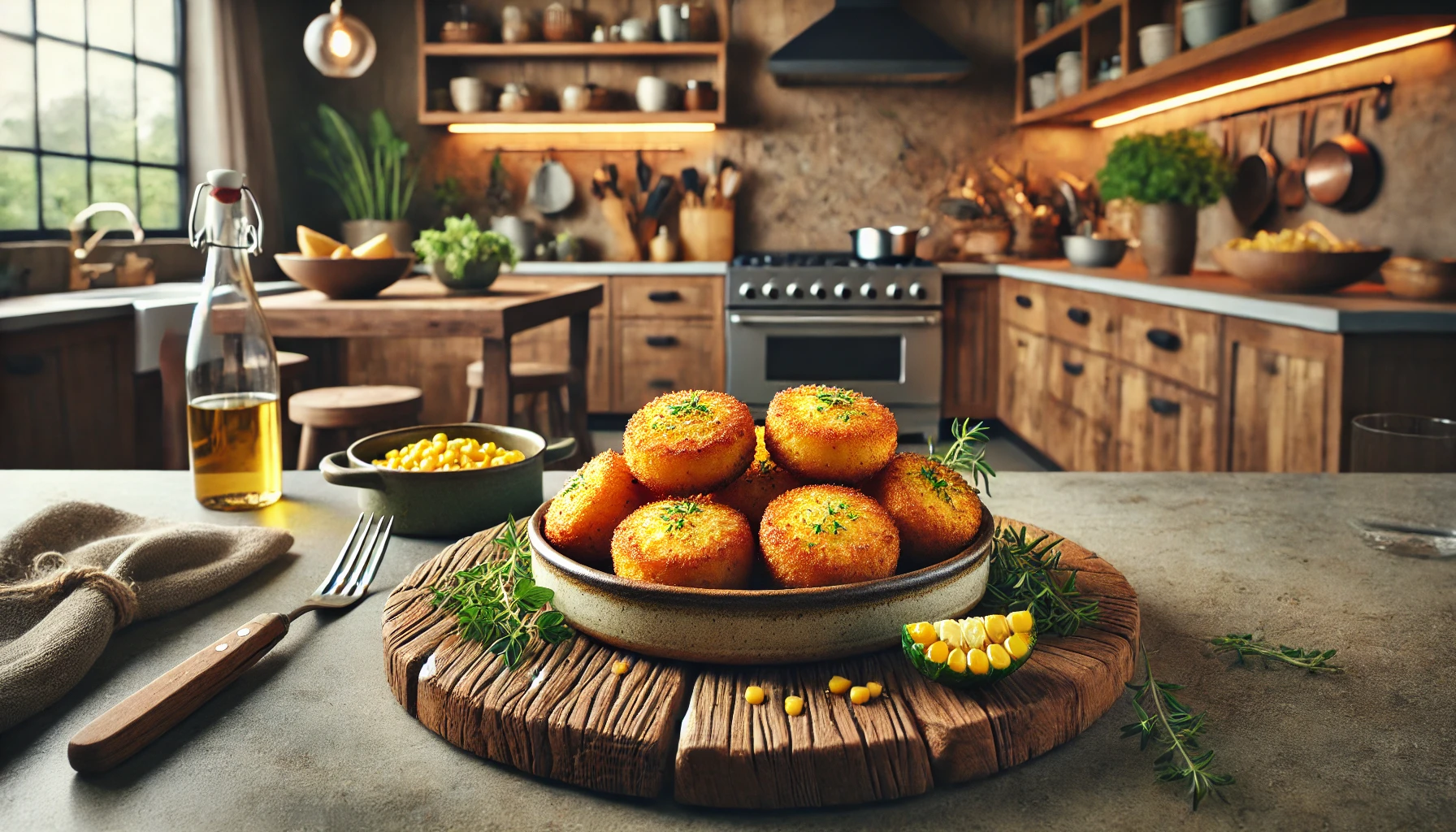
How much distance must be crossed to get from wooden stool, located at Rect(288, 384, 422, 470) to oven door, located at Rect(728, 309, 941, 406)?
195cm

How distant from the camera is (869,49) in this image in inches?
201

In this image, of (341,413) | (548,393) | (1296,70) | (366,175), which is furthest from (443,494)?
(366,175)

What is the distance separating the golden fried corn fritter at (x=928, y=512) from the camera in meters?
0.69

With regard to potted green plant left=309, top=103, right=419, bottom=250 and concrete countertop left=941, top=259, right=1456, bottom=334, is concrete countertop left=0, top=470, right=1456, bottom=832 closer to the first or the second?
concrete countertop left=941, top=259, right=1456, bottom=334

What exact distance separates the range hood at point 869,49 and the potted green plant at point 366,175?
1.99 meters

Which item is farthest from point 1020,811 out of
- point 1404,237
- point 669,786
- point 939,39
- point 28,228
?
point 939,39

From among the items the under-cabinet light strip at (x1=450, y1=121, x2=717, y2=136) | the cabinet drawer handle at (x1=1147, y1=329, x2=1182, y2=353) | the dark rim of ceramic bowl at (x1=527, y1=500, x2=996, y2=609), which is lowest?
→ the dark rim of ceramic bowl at (x1=527, y1=500, x2=996, y2=609)

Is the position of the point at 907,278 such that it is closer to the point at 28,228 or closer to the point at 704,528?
the point at 28,228

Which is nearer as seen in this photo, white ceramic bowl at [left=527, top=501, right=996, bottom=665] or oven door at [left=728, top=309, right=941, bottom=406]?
white ceramic bowl at [left=527, top=501, right=996, bottom=665]

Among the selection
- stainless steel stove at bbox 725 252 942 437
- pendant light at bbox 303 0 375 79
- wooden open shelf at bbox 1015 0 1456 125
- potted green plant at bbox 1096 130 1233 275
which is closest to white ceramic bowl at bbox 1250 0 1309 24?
wooden open shelf at bbox 1015 0 1456 125

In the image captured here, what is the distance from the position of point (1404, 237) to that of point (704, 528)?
Result: 10.9 ft

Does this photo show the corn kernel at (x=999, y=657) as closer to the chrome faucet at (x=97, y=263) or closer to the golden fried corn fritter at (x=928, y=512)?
the golden fried corn fritter at (x=928, y=512)

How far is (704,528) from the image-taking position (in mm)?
647

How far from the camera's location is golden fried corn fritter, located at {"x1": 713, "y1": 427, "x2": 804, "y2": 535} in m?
0.74
